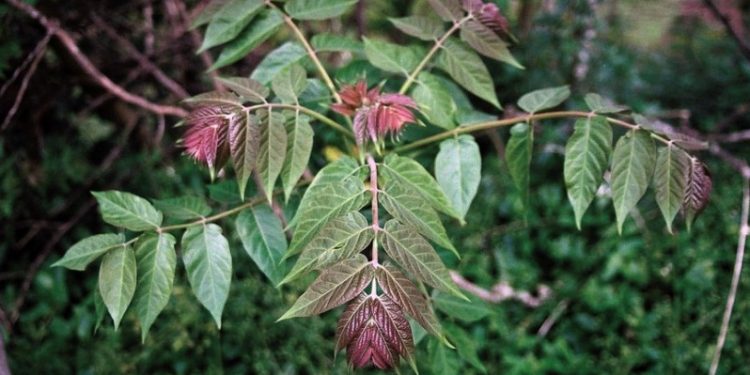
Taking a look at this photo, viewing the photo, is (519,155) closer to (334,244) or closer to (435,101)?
(435,101)

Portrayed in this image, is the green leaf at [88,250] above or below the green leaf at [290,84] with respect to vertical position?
below

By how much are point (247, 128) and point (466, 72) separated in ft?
1.69

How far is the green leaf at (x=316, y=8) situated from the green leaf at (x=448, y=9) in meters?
0.18

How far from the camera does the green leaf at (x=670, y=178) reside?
1.20 metres

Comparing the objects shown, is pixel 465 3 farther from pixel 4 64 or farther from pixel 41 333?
pixel 41 333

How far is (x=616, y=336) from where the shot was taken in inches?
99.0

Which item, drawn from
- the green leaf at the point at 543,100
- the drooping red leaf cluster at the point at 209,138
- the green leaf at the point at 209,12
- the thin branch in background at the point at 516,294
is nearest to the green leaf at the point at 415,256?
the drooping red leaf cluster at the point at 209,138

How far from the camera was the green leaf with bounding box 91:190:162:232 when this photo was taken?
125cm

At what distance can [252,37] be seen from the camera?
4.98ft

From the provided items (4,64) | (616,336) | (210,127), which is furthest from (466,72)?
(616,336)

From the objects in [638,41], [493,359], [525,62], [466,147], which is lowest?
[493,359]

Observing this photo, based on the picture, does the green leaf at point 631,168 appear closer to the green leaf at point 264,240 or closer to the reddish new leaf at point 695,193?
the reddish new leaf at point 695,193

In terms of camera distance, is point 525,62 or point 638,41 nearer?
point 525,62

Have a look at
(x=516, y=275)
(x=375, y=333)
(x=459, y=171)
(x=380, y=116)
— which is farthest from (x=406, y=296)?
(x=516, y=275)
